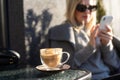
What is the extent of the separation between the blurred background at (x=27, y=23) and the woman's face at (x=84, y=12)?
27 cm

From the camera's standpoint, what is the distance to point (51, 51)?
234 centimetres

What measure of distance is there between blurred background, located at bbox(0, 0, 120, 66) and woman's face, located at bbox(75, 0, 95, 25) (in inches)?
10.5

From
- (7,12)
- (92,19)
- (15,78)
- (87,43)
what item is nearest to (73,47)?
(87,43)

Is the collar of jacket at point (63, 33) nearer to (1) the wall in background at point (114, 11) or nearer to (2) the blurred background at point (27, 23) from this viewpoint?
(2) the blurred background at point (27, 23)

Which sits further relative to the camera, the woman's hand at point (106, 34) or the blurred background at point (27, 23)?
the blurred background at point (27, 23)

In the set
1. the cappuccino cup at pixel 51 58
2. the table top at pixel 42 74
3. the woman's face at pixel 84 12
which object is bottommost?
the table top at pixel 42 74

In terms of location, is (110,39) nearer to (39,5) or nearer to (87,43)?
(87,43)

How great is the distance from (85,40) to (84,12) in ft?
0.79

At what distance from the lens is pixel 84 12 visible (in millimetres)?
3164

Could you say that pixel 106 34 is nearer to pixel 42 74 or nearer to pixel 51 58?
pixel 51 58

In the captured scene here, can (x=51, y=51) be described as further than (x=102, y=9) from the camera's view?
No

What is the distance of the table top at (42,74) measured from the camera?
211cm

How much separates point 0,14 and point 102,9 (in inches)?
38.6

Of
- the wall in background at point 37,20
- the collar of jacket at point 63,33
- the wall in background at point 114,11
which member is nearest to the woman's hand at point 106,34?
the collar of jacket at point 63,33
